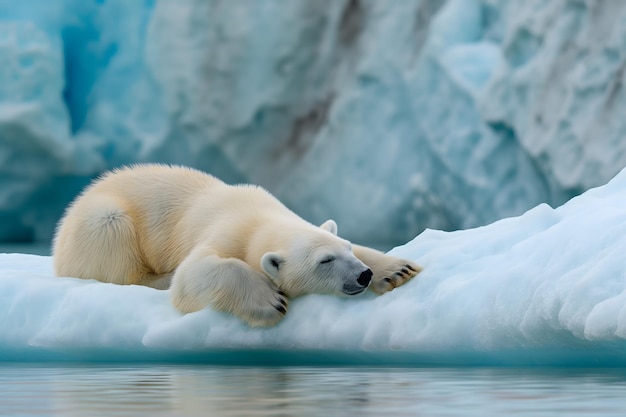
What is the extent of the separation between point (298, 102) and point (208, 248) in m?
11.1

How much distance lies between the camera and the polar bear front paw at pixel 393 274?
4.49 meters

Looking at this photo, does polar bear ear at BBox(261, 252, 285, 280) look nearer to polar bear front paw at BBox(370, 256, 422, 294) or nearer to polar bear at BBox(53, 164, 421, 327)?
polar bear at BBox(53, 164, 421, 327)

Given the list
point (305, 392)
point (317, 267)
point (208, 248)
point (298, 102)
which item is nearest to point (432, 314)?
point (317, 267)

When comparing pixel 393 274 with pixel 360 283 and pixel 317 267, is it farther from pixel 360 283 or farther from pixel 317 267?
pixel 317 267

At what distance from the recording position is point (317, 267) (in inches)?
183

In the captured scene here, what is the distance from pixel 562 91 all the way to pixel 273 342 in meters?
8.20

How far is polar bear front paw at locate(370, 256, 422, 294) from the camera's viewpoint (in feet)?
14.7

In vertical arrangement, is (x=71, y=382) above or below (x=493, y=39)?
below

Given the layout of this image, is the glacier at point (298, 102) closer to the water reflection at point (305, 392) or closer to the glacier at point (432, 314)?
the glacier at point (432, 314)

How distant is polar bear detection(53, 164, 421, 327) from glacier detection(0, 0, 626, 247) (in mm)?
7315

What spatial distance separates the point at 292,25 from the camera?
15.6m

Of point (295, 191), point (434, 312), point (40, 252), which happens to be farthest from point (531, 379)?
point (295, 191)

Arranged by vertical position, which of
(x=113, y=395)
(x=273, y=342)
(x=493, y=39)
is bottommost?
(x=113, y=395)

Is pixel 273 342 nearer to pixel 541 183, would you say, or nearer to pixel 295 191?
pixel 541 183
